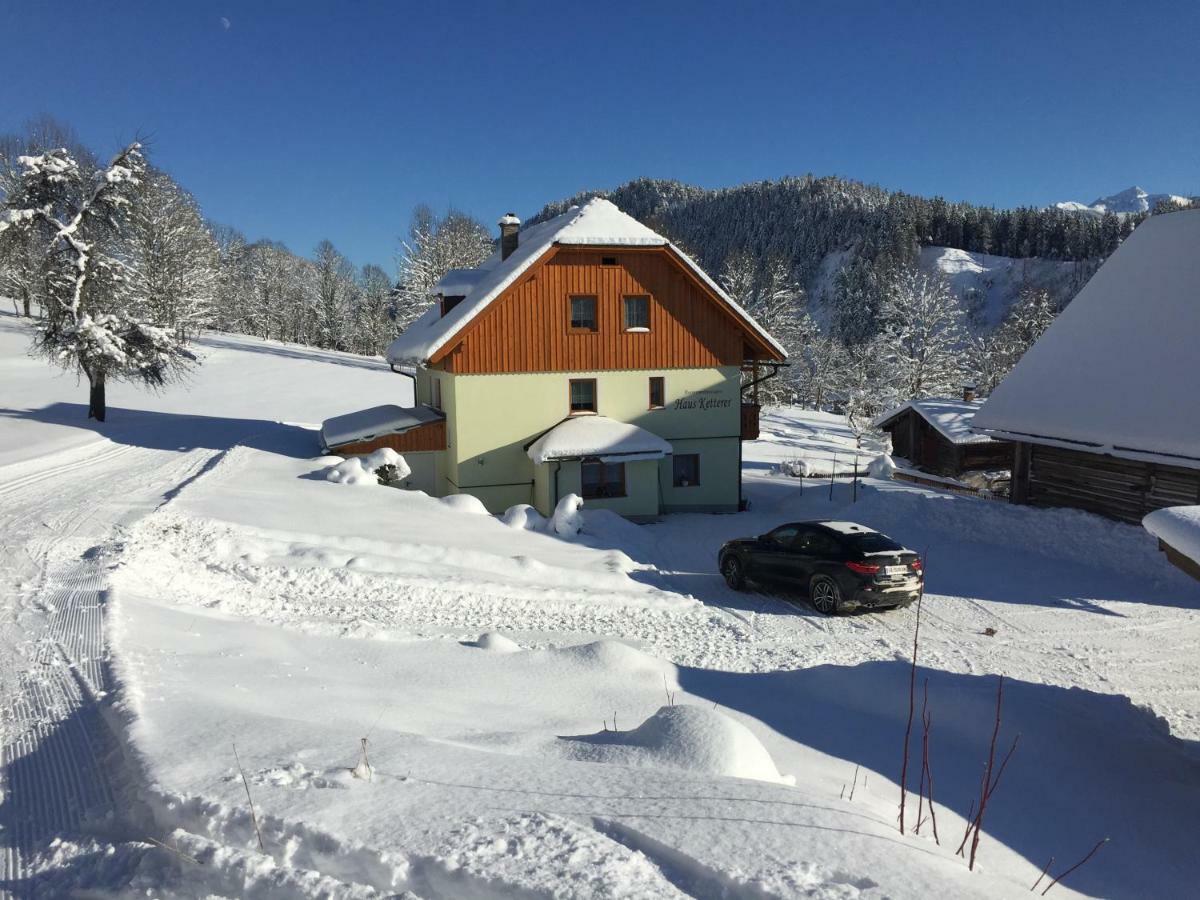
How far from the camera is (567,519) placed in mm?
18953

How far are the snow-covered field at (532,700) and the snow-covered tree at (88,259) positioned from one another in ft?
23.9

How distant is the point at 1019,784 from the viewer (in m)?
7.65

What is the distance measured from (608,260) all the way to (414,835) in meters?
21.0

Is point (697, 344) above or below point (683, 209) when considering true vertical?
below

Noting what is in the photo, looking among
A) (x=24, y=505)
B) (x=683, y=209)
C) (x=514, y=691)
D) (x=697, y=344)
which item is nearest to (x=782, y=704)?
(x=514, y=691)

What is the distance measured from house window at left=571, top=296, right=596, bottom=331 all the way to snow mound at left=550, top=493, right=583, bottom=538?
21.6 ft

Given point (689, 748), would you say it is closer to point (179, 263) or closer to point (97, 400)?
point (97, 400)

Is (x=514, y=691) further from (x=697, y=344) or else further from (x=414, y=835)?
(x=697, y=344)

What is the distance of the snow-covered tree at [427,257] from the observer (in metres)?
57.6

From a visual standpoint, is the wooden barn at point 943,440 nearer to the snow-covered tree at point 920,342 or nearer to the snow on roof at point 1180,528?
the snow-covered tree at point 920,342

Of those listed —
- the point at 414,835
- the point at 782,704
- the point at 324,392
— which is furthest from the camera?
the point at 324,392

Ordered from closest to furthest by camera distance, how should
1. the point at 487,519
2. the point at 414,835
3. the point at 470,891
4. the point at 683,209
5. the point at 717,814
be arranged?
the point at 470,891 < the point at 414,835 < the point at 717,814 < the point at 487,519 < the point at 683,209

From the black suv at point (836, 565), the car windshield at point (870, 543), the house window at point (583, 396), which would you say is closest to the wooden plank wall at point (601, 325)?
the house window at point (583, 396)

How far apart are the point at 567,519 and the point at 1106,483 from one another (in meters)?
13.4
